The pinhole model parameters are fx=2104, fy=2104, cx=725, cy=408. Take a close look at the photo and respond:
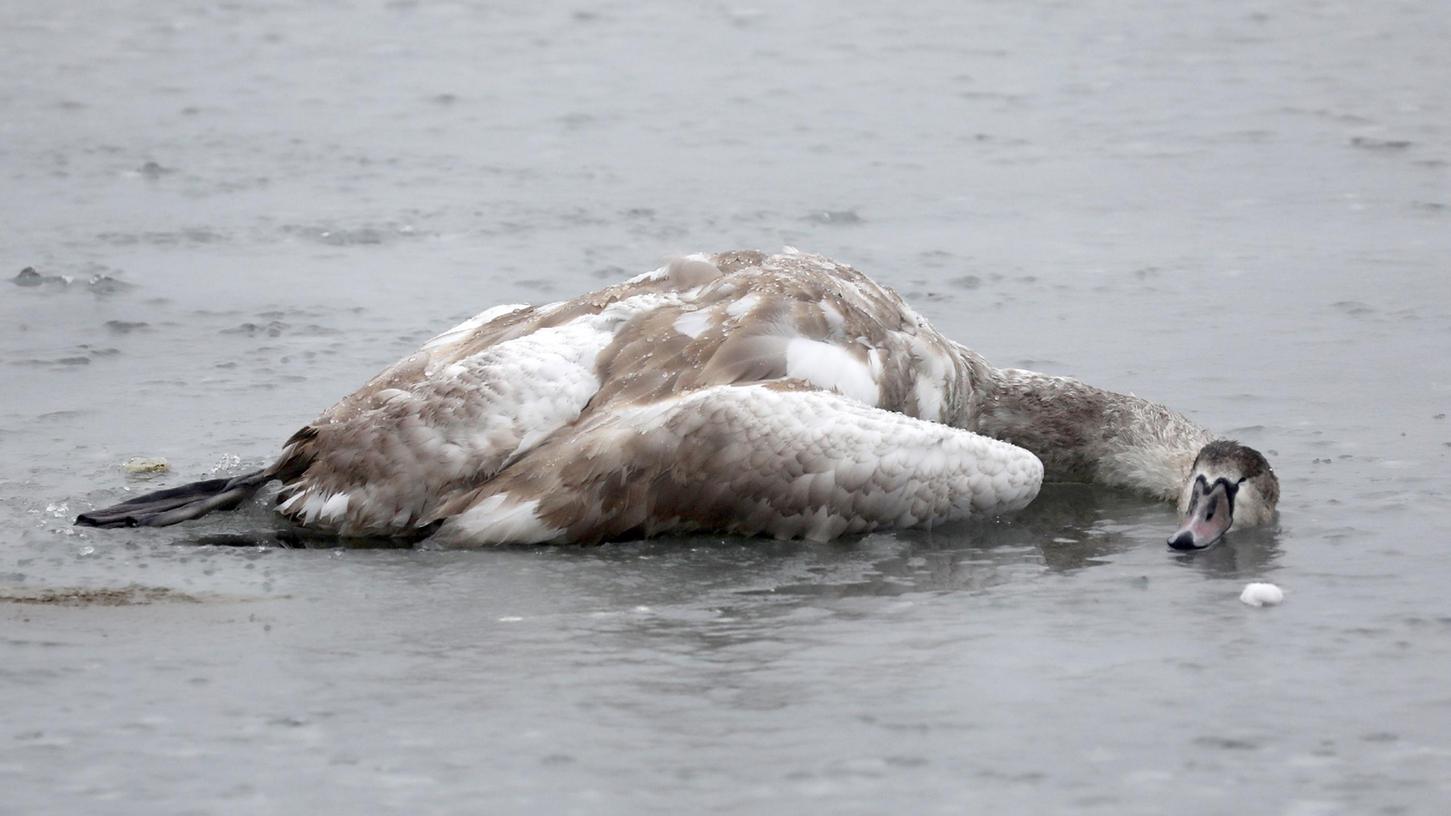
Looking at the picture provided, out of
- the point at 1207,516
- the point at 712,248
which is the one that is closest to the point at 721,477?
the point at 1207,516

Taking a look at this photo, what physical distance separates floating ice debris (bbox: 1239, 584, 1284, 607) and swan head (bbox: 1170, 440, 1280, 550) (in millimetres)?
687

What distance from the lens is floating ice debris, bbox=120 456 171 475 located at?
7.72m

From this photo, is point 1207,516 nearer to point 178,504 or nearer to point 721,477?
point 721,477

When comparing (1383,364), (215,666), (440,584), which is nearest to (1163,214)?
(1383,364)

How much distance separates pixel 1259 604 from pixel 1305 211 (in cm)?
637

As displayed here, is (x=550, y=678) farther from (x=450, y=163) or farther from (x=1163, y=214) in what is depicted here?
(x=450, y=163)

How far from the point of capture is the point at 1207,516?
6.98 m

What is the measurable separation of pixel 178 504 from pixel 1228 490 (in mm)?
3537

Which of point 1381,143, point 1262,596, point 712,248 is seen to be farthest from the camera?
point 1381,143

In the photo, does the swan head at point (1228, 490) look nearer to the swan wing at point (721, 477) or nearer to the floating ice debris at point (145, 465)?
the swan wing at point (721, 477)

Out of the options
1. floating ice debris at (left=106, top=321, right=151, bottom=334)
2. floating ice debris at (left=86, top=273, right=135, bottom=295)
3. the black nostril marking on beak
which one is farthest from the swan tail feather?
floating ice debris at (left=86, top=273, right=135, bottom=295)

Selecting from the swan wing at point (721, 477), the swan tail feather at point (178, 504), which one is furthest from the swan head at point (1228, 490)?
the swan tail feather at point (178, 504)

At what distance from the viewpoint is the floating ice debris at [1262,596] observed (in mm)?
6199

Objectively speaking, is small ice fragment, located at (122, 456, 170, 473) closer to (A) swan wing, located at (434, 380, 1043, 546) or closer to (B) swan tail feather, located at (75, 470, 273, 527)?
(B) swan tail feather, located at (75, 470, 273, 527)
